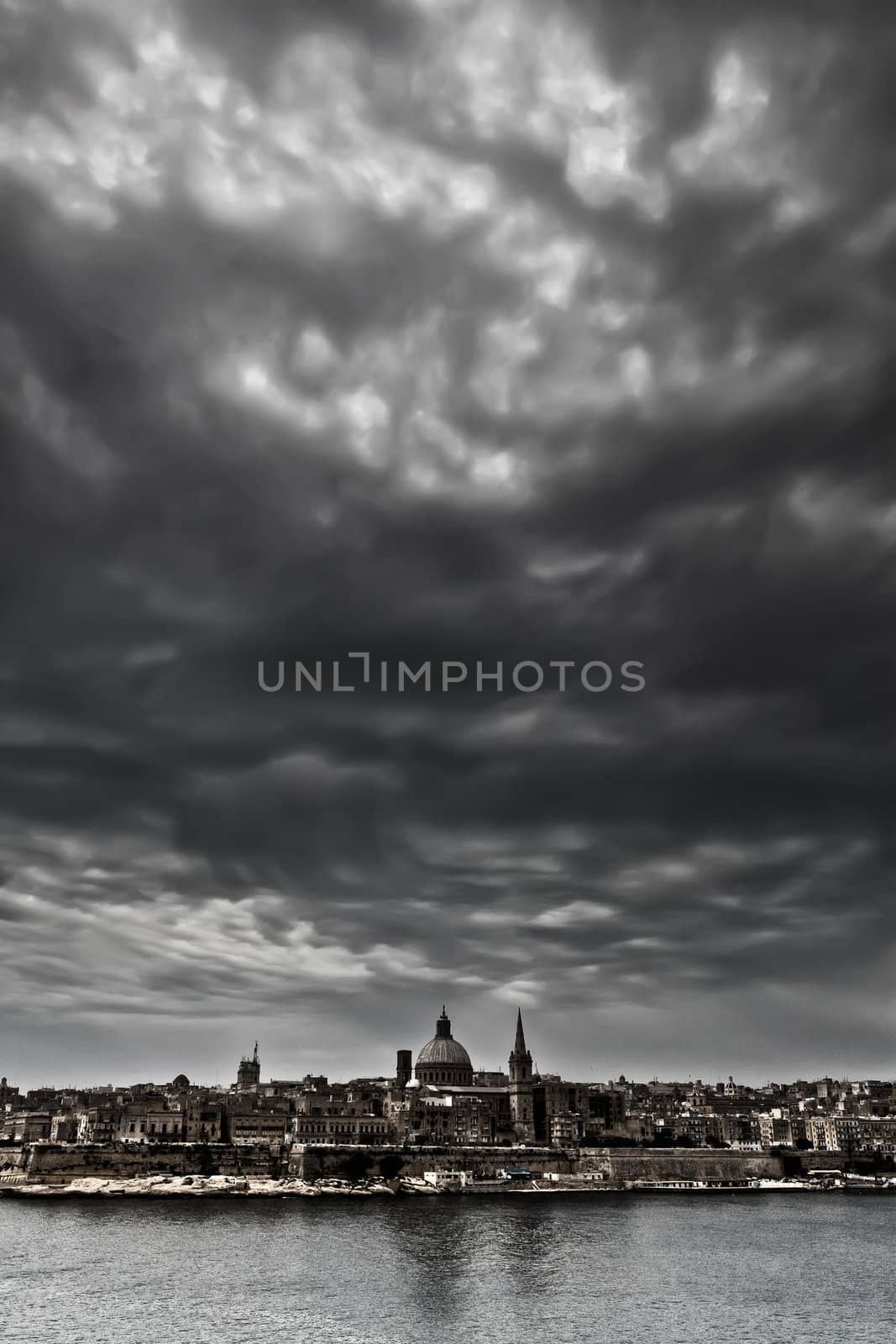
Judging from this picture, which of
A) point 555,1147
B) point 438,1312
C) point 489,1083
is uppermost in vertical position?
point 489,1083

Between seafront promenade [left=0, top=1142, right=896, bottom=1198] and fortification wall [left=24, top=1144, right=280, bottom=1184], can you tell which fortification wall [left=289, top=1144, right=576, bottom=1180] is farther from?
fortification wall [left=24, top=1144, right=280, bottom=1184]

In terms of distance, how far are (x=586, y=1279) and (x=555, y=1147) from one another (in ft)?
264

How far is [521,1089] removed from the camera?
151 m

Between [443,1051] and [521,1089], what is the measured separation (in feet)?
51.8

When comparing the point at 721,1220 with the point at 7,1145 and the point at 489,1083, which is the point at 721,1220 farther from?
the point at 489,1083

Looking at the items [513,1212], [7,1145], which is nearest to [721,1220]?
[513,1212]

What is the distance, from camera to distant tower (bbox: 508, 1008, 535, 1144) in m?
141

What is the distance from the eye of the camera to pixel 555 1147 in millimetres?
126125

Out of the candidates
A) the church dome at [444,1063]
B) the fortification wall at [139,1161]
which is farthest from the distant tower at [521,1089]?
the fortification wall at [139,1161]

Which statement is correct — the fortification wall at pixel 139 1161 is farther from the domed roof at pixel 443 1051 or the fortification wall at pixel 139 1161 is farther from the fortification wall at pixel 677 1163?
the domed roof at pixel 443 1051

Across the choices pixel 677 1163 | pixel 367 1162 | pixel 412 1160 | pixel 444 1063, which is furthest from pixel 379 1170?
pixel 444 1063

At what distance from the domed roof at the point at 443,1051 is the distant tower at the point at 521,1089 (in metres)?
7.82

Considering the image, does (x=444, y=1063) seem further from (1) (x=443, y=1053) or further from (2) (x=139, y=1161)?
(2) (x=139, y=1161)

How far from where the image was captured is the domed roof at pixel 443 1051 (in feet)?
530
